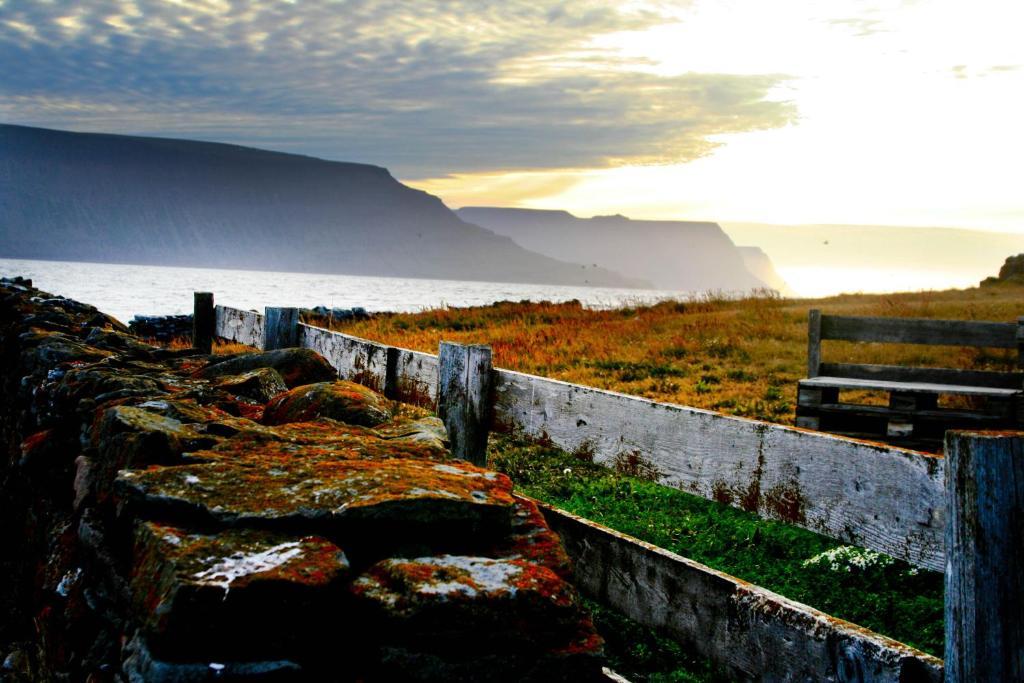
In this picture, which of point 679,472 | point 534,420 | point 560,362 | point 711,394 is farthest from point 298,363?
point 560,362

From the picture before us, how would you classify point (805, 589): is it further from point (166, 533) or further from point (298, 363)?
point (166, 533)

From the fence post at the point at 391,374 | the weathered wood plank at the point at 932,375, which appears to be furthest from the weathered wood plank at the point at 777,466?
the weathered wood plank at the point at 932,375

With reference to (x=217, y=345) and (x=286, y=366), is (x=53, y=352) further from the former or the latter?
(x=217, y=345)

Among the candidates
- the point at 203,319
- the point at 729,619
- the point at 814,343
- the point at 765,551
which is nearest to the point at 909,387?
the point at 814,343

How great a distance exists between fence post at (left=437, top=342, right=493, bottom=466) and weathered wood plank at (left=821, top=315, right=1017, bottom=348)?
576 cm

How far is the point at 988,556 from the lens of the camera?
6.30 feet

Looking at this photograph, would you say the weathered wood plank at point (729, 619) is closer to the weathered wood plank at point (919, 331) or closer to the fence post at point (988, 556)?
the fence post at point (988, 556)

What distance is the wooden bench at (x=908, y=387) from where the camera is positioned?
26.0 ft

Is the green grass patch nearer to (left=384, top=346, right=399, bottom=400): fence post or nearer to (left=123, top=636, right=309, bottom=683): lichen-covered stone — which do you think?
(left=384, top=346, right=399, bottom=400): fence post

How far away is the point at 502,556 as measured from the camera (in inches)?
95.2

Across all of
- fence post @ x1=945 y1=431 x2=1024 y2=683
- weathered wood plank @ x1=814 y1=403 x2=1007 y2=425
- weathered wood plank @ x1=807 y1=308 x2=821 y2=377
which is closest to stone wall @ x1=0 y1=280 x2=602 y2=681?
fence post @ x1=945 y1=431 x2=1024 y2=683

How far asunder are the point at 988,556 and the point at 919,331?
7.58 meters

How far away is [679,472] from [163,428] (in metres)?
2.02

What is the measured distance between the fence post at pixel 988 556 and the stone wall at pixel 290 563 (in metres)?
0.93
